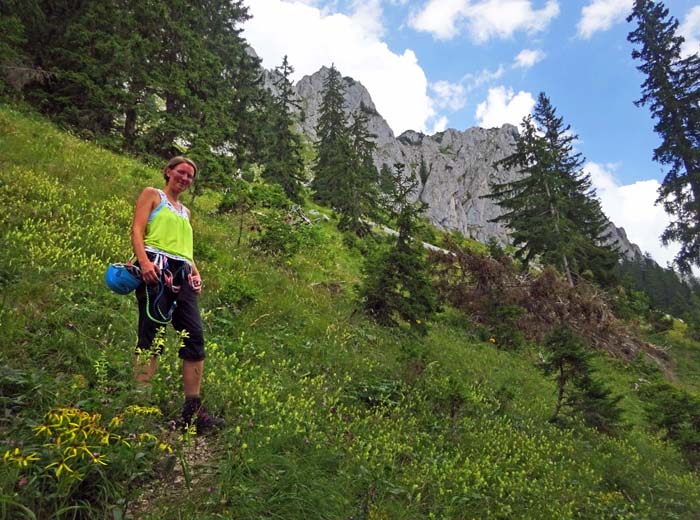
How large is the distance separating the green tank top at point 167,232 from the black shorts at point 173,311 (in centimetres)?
A: 9

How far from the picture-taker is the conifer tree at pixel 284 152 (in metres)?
25.8

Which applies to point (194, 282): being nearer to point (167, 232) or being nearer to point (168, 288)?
point (168, 288)

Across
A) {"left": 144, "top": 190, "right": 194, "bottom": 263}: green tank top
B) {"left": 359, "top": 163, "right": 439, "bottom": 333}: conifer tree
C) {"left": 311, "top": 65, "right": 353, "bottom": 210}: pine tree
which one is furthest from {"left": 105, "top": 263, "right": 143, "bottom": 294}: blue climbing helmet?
{"left": 311, "top": 65, "right": 353, "bottom": 210}: pine tree

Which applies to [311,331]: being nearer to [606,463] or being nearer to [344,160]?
[606,463]

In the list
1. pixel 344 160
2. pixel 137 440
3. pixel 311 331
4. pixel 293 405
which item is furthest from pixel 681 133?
Result: pixel 137 440

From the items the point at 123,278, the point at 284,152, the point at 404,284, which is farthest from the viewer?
the point at 284,152

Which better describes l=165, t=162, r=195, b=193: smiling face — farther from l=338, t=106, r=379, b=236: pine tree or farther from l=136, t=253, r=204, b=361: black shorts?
l=338, t=106, r=379, b=236: pine tree

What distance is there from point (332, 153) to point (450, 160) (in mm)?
132404

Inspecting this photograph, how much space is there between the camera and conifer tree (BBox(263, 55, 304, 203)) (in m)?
25.8

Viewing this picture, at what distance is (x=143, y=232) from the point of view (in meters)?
3.95

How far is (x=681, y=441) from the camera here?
324 inches

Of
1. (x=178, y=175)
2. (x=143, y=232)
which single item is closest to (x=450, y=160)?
(x=178, y=175)

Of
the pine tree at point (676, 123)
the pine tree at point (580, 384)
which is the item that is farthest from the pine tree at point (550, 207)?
the pine tree at point (580, 384)

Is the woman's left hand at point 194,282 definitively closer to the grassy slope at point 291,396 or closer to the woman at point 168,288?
the woman at point 168,288
